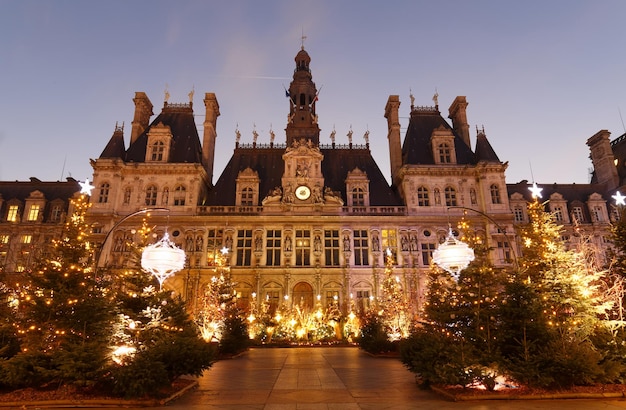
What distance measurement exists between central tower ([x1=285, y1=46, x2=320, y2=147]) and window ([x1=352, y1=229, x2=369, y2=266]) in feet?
Answer: 34.2

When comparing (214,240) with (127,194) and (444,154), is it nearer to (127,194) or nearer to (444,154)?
(127,194)

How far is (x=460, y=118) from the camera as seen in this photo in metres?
43.1

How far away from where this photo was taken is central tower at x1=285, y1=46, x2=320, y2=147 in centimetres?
4069

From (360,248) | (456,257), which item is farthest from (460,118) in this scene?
(456,257)

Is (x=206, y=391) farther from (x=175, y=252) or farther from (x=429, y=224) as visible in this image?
(x=429, y=224)

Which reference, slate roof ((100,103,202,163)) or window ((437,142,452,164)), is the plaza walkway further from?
slate roof ((100,103,202,163))

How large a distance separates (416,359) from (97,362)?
28.5ft

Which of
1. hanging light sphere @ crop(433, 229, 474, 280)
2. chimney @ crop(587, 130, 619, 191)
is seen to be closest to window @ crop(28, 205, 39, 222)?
hanging light sphere @ crop(433, 229, 474, 280)

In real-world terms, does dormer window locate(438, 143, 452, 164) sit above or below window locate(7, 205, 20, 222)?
above

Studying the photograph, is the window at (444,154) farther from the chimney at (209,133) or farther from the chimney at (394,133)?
the chimney at (209,133)

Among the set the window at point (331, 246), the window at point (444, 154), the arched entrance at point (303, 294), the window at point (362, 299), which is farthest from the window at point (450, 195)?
the arched entrance at point (303, 294)

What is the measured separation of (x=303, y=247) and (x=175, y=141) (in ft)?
56.8

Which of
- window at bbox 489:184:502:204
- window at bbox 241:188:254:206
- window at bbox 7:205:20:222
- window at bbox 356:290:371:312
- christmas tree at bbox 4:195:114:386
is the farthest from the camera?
window at bbox 7:205:20:222

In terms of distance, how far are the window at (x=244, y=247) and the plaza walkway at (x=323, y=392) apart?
59.1ft
